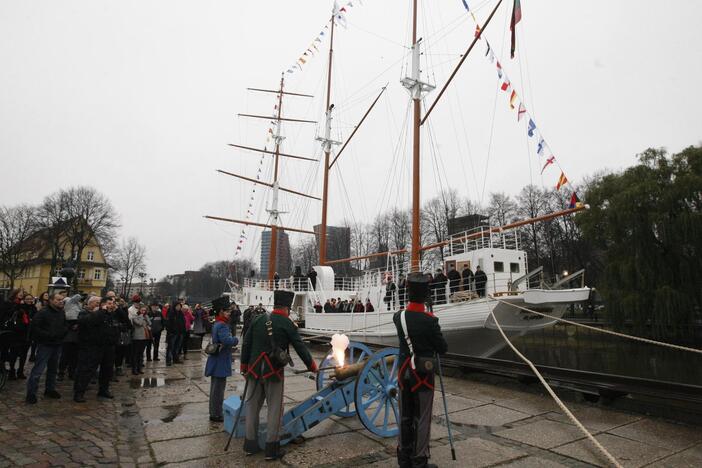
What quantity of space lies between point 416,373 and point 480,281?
9.25 meters

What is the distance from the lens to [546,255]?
129 feet

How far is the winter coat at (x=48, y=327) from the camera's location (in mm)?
6750

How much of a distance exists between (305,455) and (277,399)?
27.8 inches

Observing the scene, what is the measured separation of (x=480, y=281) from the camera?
1280 cm

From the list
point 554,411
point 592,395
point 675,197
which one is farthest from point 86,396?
point 675,197

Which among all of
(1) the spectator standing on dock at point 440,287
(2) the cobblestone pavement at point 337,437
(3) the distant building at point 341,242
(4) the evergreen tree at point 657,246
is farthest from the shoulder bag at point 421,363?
(3) the distant building at point 341,242

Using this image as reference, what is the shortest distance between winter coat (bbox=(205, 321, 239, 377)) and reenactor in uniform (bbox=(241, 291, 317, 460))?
1.14 metres

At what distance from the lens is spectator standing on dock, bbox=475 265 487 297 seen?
13000 mm

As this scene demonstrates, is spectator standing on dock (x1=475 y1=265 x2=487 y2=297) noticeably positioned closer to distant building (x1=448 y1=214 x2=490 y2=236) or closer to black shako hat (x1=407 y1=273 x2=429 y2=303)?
black shako hat (x1=407 y1=273 x2=429 y2=303)

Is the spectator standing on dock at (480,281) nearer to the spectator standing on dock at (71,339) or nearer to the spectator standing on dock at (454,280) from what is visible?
the spectator standing on dock at (454,280)

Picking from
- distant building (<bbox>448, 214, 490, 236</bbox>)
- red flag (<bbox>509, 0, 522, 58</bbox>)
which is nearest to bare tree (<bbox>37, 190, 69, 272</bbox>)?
distant building (<bbox>448, 214, 490, 236</bbox>)

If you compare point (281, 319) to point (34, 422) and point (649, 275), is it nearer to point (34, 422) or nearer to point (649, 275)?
point (34, 422)

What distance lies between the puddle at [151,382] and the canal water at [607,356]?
12.2m

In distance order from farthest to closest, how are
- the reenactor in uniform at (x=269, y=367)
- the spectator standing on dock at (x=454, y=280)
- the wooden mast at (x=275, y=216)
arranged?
1. the wooden mast at (x=275, y=216)
2. the spectator standing on dock at (x=454, y=280)
3. the reenactor in uniform at (x=269, y=367)
